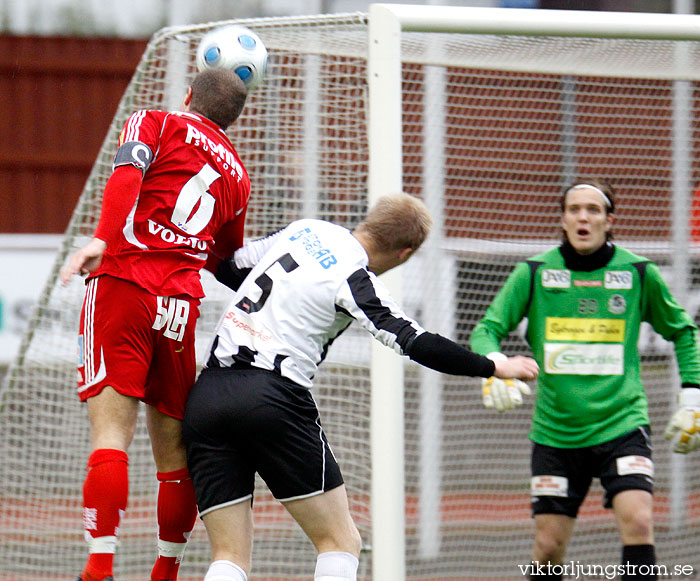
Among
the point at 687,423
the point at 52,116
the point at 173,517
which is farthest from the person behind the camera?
the point at 52,116

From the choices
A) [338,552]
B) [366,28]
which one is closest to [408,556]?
[338,552]

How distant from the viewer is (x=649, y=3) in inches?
343

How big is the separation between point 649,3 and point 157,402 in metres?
6.91

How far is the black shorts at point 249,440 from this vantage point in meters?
3.12

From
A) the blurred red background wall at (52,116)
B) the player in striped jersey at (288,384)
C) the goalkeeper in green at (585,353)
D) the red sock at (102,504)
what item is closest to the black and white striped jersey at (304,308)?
the player in striped jersey at (288,384)

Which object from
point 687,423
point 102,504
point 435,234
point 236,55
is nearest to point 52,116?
point 435,234

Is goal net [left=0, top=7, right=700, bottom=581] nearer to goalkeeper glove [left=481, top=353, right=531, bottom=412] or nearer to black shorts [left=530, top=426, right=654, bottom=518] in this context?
goalkeeper glove [left=481, top=353, right=531, bottom=412]

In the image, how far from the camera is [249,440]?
3133 mm

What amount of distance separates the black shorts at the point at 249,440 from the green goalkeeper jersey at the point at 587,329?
49.0 inches

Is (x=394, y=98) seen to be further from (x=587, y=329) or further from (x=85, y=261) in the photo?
(x=85, y=261)

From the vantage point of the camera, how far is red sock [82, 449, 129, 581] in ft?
10.2

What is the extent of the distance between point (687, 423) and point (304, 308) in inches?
75.4

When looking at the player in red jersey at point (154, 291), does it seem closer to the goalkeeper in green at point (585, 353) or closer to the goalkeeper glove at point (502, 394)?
the goalkeeper glove at point (502, 394)

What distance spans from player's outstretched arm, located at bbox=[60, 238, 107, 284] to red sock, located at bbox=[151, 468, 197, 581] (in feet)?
2.85
